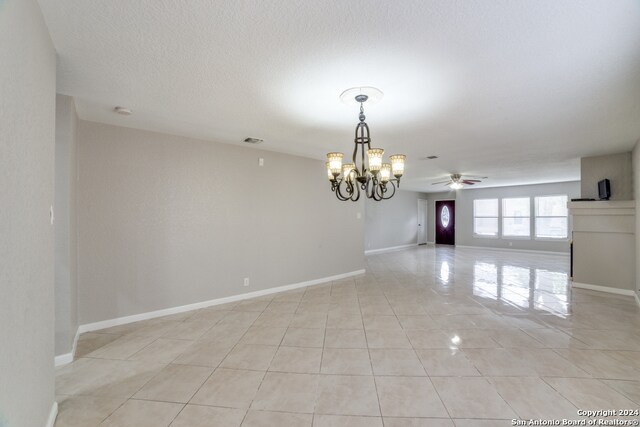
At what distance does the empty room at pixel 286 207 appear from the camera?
62.0 inches

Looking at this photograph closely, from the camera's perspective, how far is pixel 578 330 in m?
3.14

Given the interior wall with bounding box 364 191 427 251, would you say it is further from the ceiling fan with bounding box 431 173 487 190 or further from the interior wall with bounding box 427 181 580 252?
the ceiling fan with bounding box 431 173 487 190

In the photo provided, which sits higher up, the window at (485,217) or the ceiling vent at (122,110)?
the ceiling vent at (122,110)

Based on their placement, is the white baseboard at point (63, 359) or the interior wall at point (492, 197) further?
the interior wall at point (492, 197)

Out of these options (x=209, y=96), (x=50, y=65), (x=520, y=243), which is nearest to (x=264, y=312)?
(x=209, y=96)

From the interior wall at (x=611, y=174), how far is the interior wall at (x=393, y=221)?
5.31m

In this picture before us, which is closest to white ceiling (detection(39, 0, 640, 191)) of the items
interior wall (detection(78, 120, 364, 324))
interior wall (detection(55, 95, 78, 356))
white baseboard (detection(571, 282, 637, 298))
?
interior wall (detection(55, 95, 78, 356))

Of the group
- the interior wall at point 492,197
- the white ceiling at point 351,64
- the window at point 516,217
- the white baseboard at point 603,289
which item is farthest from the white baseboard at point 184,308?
the window at point 516,217

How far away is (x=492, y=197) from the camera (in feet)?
33.5

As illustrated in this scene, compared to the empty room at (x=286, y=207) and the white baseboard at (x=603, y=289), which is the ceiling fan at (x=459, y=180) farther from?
the white baseboard at (x=603, y=289)

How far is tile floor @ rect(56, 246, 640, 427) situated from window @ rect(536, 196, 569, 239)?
5461mm

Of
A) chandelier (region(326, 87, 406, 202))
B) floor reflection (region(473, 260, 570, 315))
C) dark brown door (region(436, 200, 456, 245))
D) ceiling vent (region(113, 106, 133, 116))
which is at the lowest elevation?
floor reflection (region(473, 260, 570, 315))

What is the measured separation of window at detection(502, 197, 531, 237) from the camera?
31.2 feet

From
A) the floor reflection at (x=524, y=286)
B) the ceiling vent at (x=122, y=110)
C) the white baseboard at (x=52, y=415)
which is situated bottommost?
the floor reflection at (x=524, y=286)
